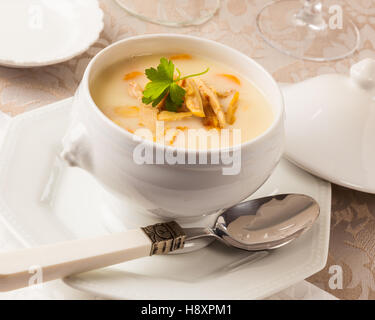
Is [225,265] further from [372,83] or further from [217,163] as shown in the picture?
[372,83]

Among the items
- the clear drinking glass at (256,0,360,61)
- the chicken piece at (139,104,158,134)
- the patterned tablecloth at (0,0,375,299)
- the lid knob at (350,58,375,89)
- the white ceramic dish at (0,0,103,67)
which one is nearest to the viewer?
the chicken piece at (139,104,158,134)

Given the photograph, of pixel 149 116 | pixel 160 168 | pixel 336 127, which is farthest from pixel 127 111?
pixel 336 127

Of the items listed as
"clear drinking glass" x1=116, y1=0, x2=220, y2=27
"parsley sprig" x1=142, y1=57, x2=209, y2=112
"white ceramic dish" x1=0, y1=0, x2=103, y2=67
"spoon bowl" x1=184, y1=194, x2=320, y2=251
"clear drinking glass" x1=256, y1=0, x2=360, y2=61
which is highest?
"parsley sprig" x1=142, y1=57, x2=209, y2=112

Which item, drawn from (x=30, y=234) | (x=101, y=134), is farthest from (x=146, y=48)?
(x=30, y=234)

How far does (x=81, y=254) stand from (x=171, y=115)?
0.76ft

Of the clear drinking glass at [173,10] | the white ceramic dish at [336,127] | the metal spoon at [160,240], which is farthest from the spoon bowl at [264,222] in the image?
the clear drinking glass at [173,10]

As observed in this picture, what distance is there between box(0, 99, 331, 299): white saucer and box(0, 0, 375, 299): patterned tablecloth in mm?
74

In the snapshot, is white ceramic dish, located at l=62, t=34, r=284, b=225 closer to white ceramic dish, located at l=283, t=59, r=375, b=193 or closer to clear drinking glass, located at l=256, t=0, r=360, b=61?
white ceramic dish, located at l=283, t=59, r=375, b=193

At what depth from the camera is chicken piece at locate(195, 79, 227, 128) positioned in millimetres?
782

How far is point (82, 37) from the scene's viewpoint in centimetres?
120

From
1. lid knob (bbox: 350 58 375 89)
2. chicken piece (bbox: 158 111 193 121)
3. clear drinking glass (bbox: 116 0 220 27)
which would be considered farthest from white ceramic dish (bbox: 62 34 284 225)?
clear drinking glass (bbox: 116 0 220 27)

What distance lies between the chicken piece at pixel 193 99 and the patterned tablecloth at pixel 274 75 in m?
0.31

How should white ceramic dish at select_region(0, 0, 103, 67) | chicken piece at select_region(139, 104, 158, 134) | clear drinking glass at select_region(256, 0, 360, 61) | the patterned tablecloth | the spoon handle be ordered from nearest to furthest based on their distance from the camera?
the spoon handle, chicken piece at select_region(139, 104, 158, 134), the patterned tablecloth, white ceramic dish at select_region(0, 0, 103, 67), clear drinking glass at select_region(256, 0, 360, 61)
